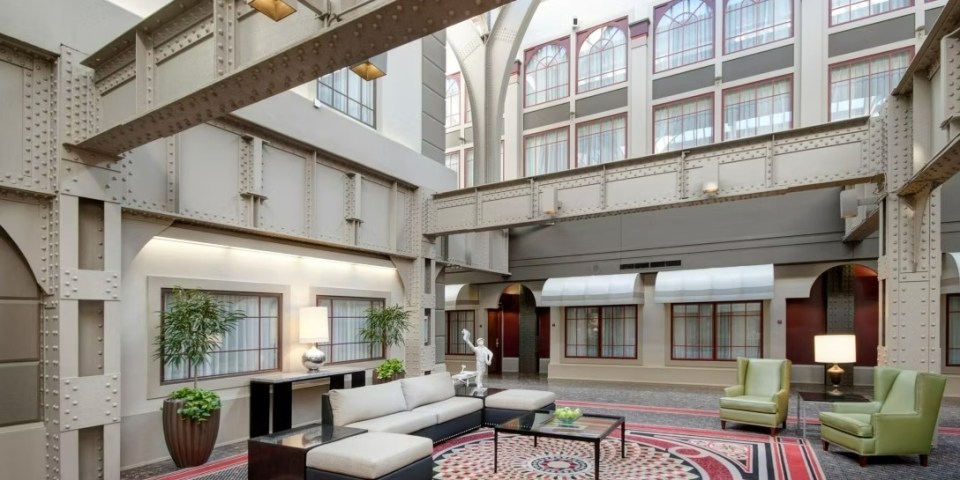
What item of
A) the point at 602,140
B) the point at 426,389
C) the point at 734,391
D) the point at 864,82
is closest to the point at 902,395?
the point at 734,391

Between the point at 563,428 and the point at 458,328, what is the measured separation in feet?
37.7

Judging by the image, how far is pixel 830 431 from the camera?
623 centimetres

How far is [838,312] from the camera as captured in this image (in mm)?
12469

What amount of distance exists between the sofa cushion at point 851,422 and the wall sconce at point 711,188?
300 centimetres

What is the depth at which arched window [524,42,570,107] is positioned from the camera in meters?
15.1

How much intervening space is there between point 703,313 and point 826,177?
654cm

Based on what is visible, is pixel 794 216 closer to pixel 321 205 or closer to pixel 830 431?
pixel 830 431

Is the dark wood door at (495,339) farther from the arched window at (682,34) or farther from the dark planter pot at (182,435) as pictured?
the dark planter pot at (182,435)

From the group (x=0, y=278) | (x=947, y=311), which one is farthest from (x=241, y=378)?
(x=947, y=311)

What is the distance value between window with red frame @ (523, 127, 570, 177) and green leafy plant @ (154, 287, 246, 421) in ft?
34.2

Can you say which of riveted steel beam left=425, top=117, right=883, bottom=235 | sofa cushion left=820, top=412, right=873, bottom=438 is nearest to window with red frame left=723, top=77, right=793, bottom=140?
riveted steel beam left=425, top=117, right=883, bottom=235

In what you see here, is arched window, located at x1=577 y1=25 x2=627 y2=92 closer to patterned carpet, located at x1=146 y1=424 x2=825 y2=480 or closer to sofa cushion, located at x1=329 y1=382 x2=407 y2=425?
patterned carpet, located at x1=146 y1=424 x2=825 y2=480

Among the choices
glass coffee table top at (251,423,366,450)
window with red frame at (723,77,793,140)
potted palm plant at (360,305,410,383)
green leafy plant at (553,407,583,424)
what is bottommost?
green leafy plant at (553,407,583,424)

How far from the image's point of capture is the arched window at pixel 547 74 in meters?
15.1
